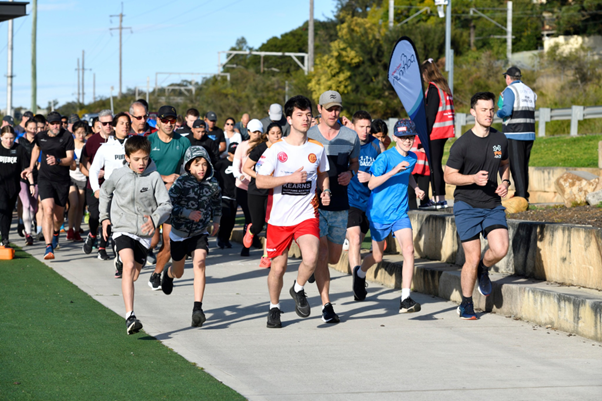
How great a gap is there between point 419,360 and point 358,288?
9.16ft

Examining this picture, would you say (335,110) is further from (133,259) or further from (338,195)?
(133,259)

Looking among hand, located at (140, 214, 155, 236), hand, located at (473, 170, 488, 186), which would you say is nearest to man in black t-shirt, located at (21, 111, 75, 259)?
hand, located at (140, 214, 155, 236)

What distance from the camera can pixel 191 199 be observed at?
7668mm

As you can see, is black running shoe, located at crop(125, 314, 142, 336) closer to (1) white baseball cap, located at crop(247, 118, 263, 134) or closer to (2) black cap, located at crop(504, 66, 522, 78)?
(1) white baseball cap, located at crop(247, 118, 263, 134)

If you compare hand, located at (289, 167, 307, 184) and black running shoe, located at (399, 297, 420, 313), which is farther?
black running shoe, located at (399, 297, 420, 313)

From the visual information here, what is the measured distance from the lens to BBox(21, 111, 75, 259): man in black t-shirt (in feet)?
41.4

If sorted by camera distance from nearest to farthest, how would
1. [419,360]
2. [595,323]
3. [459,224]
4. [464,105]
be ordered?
[419,360], [595,323], [459,224], [464,105]

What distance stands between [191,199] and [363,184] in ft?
7.16

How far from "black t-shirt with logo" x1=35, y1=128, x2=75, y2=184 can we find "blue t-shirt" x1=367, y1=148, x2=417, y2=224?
6.49 metres

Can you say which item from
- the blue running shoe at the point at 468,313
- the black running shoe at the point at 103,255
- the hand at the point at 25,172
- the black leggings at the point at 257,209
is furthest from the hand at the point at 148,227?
the hand at the point at 25,172

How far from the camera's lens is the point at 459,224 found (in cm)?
753

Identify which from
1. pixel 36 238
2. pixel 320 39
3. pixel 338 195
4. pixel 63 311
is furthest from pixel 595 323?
pixel 320 39

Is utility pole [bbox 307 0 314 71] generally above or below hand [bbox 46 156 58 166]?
above

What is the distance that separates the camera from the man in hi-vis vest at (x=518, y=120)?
10758mm
